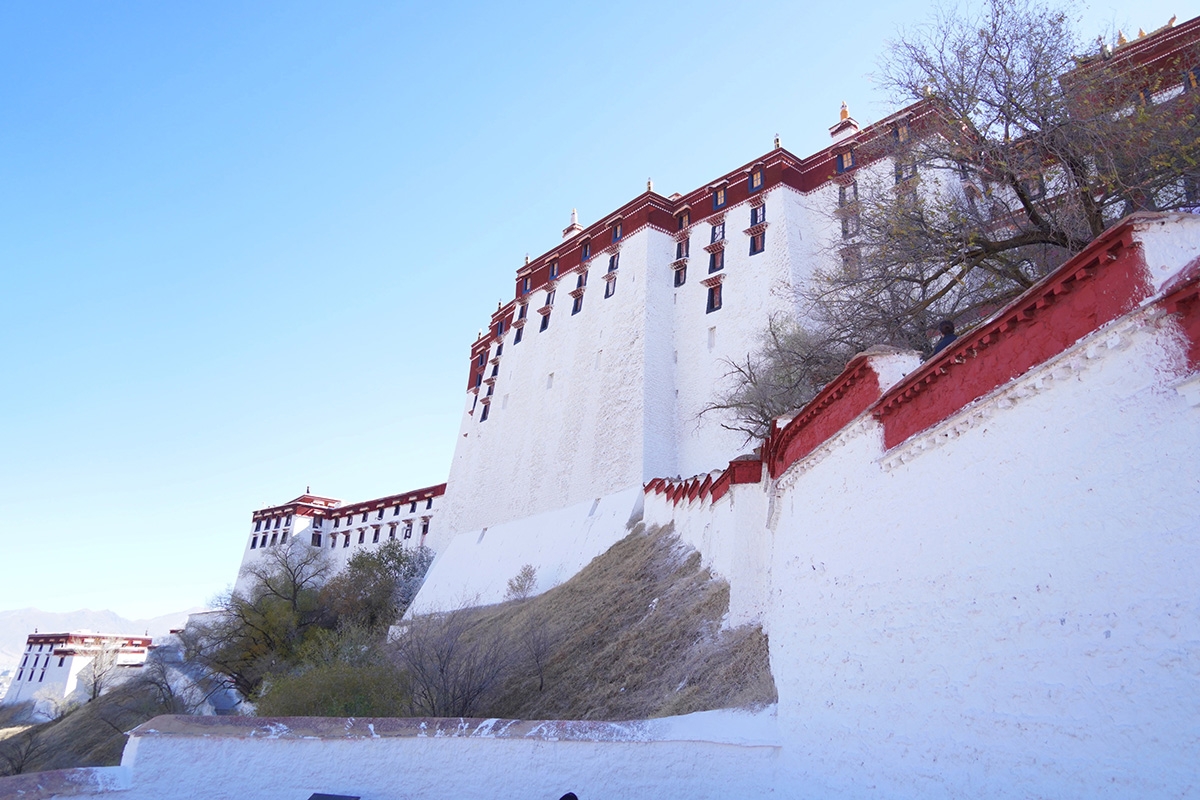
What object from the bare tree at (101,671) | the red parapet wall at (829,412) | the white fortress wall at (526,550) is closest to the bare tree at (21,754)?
the bare tree at (101,671)

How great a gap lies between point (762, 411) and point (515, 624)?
312 inches

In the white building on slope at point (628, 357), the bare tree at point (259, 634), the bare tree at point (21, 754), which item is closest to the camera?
the white building on slope at point (628, 357)

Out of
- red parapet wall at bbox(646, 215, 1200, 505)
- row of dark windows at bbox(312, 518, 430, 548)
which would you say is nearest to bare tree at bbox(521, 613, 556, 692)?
red parapet wall at bbox(646, 215, 1200, 505)

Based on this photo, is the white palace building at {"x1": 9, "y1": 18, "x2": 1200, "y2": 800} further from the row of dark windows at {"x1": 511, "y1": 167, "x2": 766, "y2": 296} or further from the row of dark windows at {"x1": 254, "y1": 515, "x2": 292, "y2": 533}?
the row of dark windows at {"x1": 254, "y1": 515, "x2": 292, "y2": 533}

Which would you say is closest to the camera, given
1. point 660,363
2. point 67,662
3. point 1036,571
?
point 1036,571

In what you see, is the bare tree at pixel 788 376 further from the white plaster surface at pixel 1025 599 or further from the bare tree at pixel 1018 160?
the white plaster surface at pixel 1025 599

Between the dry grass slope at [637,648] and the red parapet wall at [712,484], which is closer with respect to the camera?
the dry grass slope at [637,648]

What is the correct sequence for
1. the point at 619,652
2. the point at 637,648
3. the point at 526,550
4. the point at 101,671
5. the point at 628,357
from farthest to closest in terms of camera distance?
the point at 101,671
the point at 628,357
the point at 526,550
the point at 619,652
the point at 637,648

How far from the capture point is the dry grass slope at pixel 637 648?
7.82 m

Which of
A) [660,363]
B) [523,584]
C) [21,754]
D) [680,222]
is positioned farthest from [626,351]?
[21,754]

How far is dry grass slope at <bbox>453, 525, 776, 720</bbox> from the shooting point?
25.7ft

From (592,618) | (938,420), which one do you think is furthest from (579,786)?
(592,618)

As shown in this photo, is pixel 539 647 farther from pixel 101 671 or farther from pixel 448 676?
pixel 101 671

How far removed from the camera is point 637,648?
10703 millimetres
